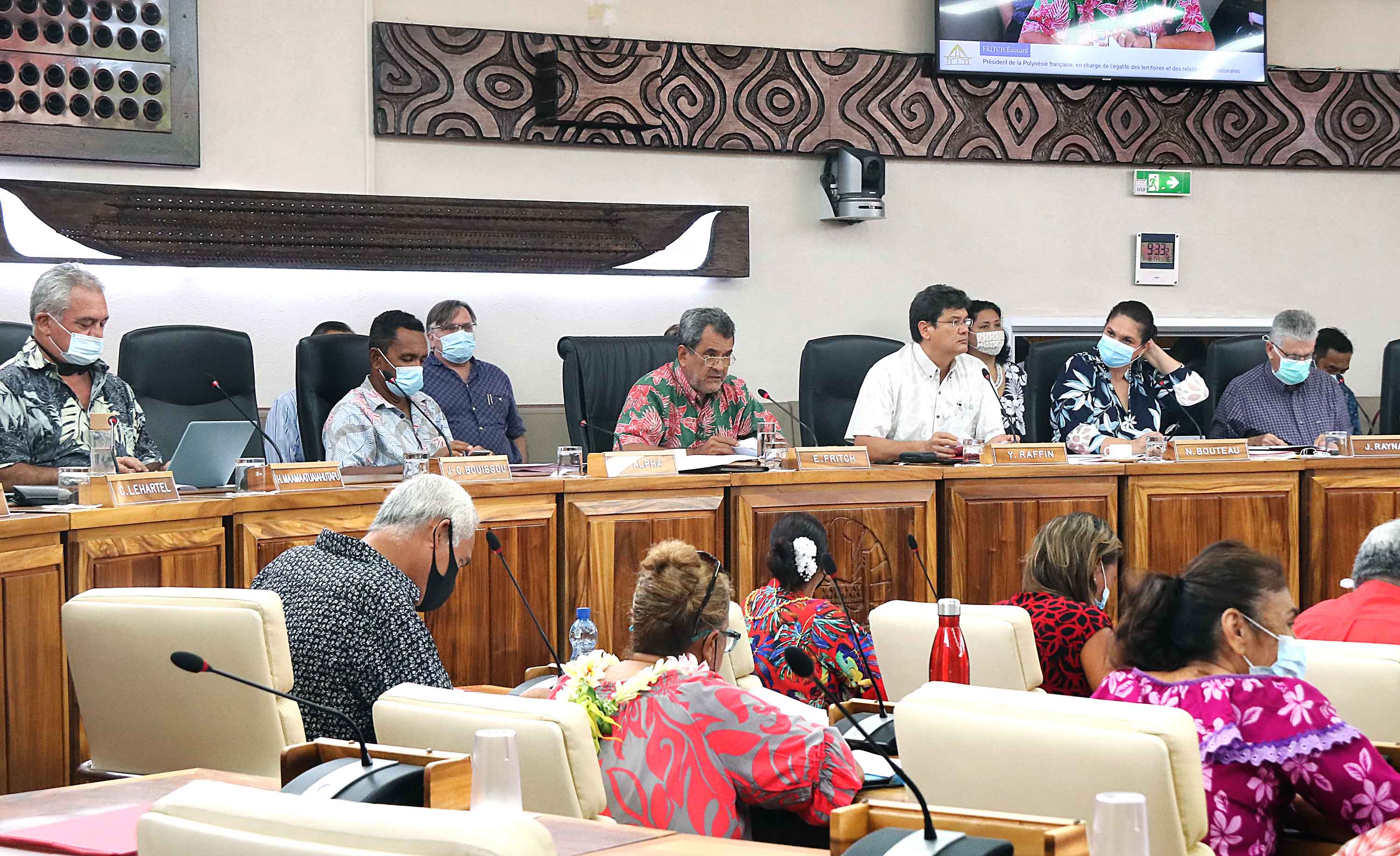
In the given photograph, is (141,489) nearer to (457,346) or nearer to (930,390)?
(457,346)

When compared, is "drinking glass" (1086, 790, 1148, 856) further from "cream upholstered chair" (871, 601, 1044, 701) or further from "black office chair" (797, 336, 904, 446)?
"black office chair" (797, 336, 904, 446)

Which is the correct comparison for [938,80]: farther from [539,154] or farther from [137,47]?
[137,47]

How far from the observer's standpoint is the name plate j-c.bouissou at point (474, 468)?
3920 mm

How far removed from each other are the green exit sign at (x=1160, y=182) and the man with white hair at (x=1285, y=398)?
1621mm

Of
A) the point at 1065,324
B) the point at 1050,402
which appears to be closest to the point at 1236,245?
the point at 1065,324

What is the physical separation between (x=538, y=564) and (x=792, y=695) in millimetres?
1193

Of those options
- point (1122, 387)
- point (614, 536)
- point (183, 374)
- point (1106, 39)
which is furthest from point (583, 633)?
point (1106, 39)

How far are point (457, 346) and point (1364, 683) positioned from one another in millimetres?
3545

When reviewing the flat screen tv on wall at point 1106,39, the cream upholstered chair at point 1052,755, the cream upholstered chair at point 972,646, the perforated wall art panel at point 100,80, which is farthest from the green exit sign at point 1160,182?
the cream upholstered chair at point 1052,755

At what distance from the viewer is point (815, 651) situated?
9.60ft

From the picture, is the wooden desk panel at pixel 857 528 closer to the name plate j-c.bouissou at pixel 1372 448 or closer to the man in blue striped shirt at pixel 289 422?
the name plate j-c.bouissou at pixel 1372 448

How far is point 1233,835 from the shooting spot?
1.91 metres

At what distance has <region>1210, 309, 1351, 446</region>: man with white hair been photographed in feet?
17.6

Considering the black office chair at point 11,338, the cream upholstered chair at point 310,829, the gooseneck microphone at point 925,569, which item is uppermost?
the black office chair at point 11,338
